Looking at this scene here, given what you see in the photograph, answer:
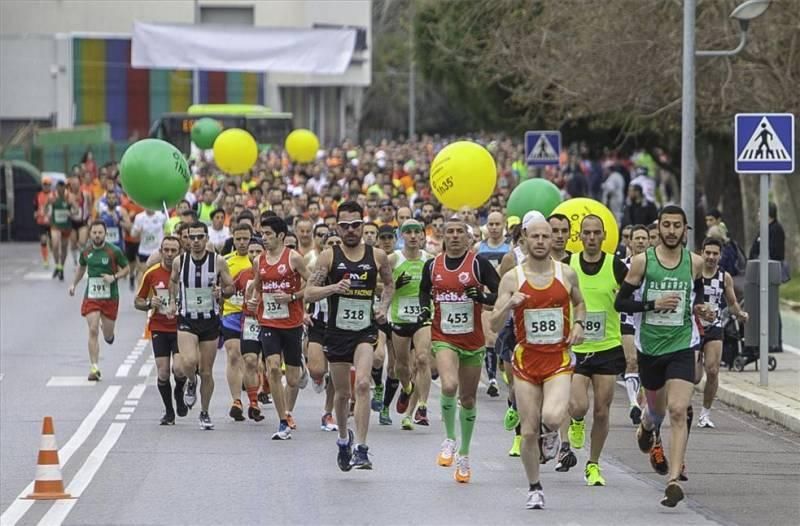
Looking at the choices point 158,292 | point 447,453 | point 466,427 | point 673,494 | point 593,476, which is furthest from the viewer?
point 158,292

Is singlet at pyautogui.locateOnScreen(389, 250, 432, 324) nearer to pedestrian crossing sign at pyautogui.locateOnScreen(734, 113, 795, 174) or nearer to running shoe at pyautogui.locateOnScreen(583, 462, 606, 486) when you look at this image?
running shoe at pyautogui.locateOnScreen(583, 462, 606, 486)

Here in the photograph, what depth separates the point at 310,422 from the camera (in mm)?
17062

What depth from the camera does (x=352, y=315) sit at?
1383cm

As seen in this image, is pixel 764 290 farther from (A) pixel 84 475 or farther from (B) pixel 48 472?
(B) pixel 48 472

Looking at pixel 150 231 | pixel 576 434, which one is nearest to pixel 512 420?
pixel 576 434

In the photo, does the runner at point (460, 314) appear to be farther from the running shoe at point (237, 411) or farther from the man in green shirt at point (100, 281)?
the man in green shirt at point (100, 281)

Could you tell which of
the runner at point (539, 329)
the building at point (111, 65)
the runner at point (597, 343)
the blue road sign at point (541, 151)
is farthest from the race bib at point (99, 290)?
the building at point (111, 65)

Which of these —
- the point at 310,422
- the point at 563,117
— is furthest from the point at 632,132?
the point at 310,422

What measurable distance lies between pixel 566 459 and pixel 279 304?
125 inches

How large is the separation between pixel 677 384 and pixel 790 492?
133 cm

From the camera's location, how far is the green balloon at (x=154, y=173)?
1850 centimetres

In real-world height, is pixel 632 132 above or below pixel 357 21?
below

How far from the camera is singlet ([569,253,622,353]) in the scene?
13234 mm

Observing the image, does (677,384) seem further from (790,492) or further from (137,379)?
(137,379)
